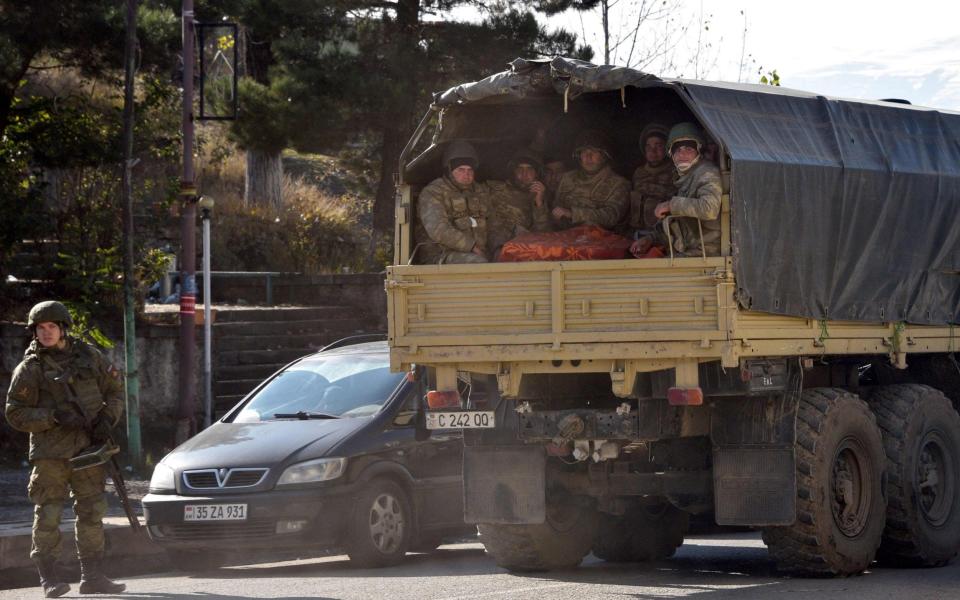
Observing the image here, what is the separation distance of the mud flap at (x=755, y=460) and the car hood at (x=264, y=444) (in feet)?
10.0

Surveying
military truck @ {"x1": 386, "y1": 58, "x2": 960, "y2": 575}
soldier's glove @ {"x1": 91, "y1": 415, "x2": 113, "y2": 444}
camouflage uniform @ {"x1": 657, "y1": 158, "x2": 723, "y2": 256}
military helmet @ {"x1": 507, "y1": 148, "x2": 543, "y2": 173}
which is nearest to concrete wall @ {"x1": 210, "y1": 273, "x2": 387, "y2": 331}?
military truck @ {"x1": 386, "y1": 58, "x2": 960, "y2": 575}

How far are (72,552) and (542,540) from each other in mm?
3770

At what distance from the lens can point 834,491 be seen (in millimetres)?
9977

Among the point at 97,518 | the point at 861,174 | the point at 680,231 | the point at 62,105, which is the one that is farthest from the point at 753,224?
the point at 62,105

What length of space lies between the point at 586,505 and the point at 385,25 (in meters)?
14.5

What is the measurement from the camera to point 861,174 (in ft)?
34.6

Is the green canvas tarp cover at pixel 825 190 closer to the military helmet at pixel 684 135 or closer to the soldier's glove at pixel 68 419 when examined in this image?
the military helmet at pixel 684 135

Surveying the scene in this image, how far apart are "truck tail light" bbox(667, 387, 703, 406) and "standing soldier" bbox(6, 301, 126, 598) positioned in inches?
150

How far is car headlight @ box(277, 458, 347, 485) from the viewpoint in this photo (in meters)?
11.1

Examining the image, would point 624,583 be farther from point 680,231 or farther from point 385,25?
point 385,25

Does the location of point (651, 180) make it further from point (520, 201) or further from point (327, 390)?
point (327, 390)

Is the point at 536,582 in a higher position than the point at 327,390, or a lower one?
lower

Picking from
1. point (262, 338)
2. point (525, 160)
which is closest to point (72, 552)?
point (525, 160)

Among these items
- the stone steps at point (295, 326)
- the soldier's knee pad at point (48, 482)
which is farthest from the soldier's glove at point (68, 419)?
the stone steps at point (295, 326)
